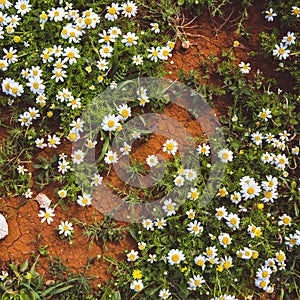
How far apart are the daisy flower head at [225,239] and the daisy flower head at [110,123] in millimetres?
1336

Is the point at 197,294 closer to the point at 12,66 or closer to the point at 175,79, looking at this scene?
the point at 175,79

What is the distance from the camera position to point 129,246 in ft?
14.9

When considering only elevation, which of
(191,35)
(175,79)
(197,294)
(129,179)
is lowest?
(197,294)

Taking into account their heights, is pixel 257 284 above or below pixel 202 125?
Answer: below

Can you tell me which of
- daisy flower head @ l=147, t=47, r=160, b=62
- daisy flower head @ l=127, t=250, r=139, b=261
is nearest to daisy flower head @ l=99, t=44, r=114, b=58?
daisy flower head @ l=147, t=47, r=160, b=62

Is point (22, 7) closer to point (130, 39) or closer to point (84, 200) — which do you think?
point (130, 39)

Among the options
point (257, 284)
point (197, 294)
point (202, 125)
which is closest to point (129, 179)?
point (202, 125)

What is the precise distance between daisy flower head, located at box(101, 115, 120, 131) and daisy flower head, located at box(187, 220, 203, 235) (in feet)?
3.55

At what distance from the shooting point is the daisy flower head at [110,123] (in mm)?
4449

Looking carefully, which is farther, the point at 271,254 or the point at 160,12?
the point at 160,12

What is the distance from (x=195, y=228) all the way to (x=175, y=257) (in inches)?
11.9

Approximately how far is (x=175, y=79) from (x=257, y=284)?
2.00m

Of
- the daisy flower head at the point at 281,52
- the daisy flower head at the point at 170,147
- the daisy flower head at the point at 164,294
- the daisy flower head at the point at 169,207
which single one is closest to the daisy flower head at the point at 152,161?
the daisy flower head at the point at 170,147

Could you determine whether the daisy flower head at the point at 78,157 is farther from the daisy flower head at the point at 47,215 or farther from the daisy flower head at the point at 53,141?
the daisy flower head at the point at 47,215
